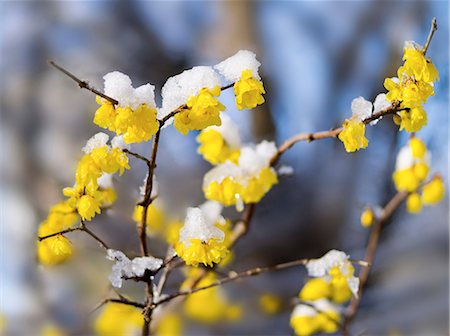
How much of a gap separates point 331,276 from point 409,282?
1336 millimetres

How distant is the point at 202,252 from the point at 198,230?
0.07 feet

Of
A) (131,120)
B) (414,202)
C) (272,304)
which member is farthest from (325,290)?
(272,304)

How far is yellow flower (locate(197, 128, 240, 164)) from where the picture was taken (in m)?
0.66

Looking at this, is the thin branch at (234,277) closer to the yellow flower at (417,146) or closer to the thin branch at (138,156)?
the thin branch at (138,156)

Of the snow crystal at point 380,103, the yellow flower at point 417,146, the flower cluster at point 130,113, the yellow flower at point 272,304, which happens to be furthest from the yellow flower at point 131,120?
the yellow flower at point 272,304

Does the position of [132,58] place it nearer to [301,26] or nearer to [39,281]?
[301,26]

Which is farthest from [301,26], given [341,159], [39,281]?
[39,281]

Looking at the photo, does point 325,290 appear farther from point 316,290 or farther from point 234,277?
point 234,277

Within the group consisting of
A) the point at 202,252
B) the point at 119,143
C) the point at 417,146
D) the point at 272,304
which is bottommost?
the point at 202,252

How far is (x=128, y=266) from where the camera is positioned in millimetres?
502

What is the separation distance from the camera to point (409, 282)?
1.85 metres

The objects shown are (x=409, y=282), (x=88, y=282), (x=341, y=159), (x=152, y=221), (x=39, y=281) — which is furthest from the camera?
(x=88, y=282)

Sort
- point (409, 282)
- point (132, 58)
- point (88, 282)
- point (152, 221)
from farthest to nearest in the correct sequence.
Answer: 1. point (132, 58)
2. point (88, 282)
3. point (409, 282)
4. point (152, 221)

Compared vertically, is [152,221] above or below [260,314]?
below
